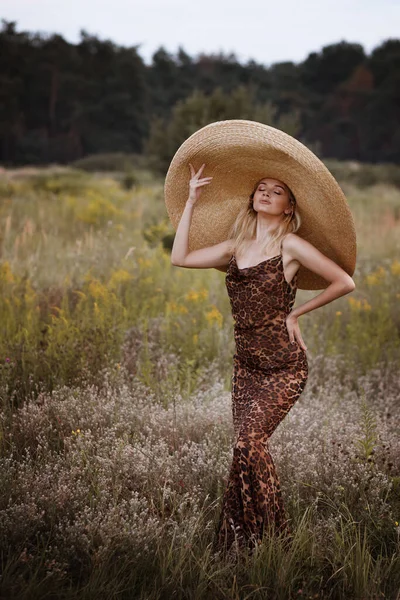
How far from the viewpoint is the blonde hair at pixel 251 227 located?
9.99 feet

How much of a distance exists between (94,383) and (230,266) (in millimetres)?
1799

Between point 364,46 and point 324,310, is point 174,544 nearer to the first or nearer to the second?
point 324,310

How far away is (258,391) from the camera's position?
9.72 feet

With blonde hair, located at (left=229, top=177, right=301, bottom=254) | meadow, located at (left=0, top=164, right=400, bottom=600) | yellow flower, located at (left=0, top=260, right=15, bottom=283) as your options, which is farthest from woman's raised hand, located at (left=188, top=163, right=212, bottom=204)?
yellow flower, located at (left=0, top=260, right=15, bottom=283)

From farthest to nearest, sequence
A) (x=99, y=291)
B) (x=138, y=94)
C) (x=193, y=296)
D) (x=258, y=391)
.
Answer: (x=138, y=94)
(x=193, y=296)
(x=99, y=291)
(x=258, y=391)

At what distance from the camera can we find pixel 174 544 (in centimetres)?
285

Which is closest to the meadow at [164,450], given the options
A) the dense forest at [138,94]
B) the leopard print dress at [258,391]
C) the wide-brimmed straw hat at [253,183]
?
the leopard print dress at [258,391]

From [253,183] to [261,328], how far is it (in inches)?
34.8

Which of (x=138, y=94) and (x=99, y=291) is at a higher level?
(x=138, y=94)

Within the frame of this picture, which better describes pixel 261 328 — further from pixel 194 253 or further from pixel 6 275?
pixel 6 275

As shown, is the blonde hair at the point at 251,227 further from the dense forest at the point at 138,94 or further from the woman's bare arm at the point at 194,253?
the dense forest at the point at 138,94

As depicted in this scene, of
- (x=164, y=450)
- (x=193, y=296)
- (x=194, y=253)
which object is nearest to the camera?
(x=194, y=253)

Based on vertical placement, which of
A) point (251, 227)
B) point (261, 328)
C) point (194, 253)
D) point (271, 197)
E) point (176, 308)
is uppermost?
point (271, 197)

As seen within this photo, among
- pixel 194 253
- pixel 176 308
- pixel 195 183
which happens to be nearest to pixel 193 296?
pixel 176 308
